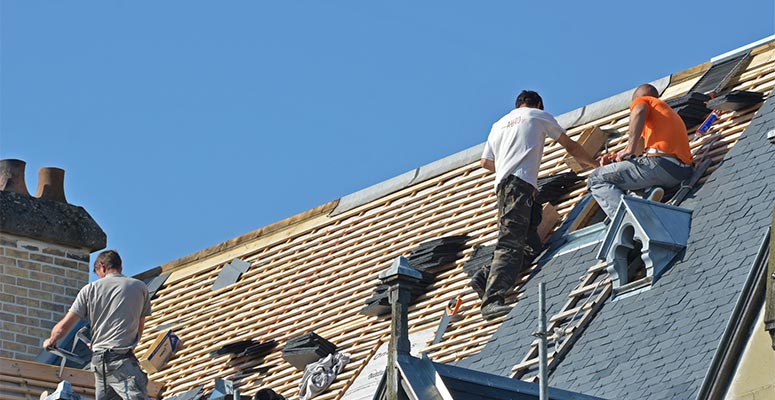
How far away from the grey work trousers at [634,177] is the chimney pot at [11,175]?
10441 millimetres

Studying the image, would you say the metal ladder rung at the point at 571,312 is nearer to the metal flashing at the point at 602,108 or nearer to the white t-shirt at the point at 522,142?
the white t-shirt at the point at 522,142

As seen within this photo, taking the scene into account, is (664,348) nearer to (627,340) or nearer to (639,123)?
(627,340)

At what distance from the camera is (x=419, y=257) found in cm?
2312

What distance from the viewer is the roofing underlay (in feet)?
59.4

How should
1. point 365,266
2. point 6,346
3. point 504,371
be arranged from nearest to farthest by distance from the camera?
1. point 504,371
2. point 365,266
3. point 6,346

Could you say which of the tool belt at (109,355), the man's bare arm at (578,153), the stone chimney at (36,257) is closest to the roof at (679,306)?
the man's bare arm at (578,153)

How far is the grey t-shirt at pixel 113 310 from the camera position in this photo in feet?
65.2

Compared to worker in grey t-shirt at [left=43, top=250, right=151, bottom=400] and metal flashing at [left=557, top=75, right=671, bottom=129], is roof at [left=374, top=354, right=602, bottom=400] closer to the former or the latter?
worker in grey t-shirt at [left=43, top=250, right=151, bottom=400]

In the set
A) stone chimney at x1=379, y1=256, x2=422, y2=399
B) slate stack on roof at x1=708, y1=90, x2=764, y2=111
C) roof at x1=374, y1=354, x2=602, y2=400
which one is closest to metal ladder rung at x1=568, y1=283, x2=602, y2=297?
slate stack on roof at x1=708, y1=90, x2=764, y2=111

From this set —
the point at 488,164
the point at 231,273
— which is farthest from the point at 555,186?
the point at 231,273

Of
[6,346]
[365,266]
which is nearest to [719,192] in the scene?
[365,266]

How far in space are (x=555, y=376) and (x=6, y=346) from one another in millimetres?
10728

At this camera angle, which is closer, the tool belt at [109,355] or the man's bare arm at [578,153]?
the tool belt at [109,355]

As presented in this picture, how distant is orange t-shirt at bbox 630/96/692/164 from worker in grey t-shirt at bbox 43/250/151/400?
15.3 ft
